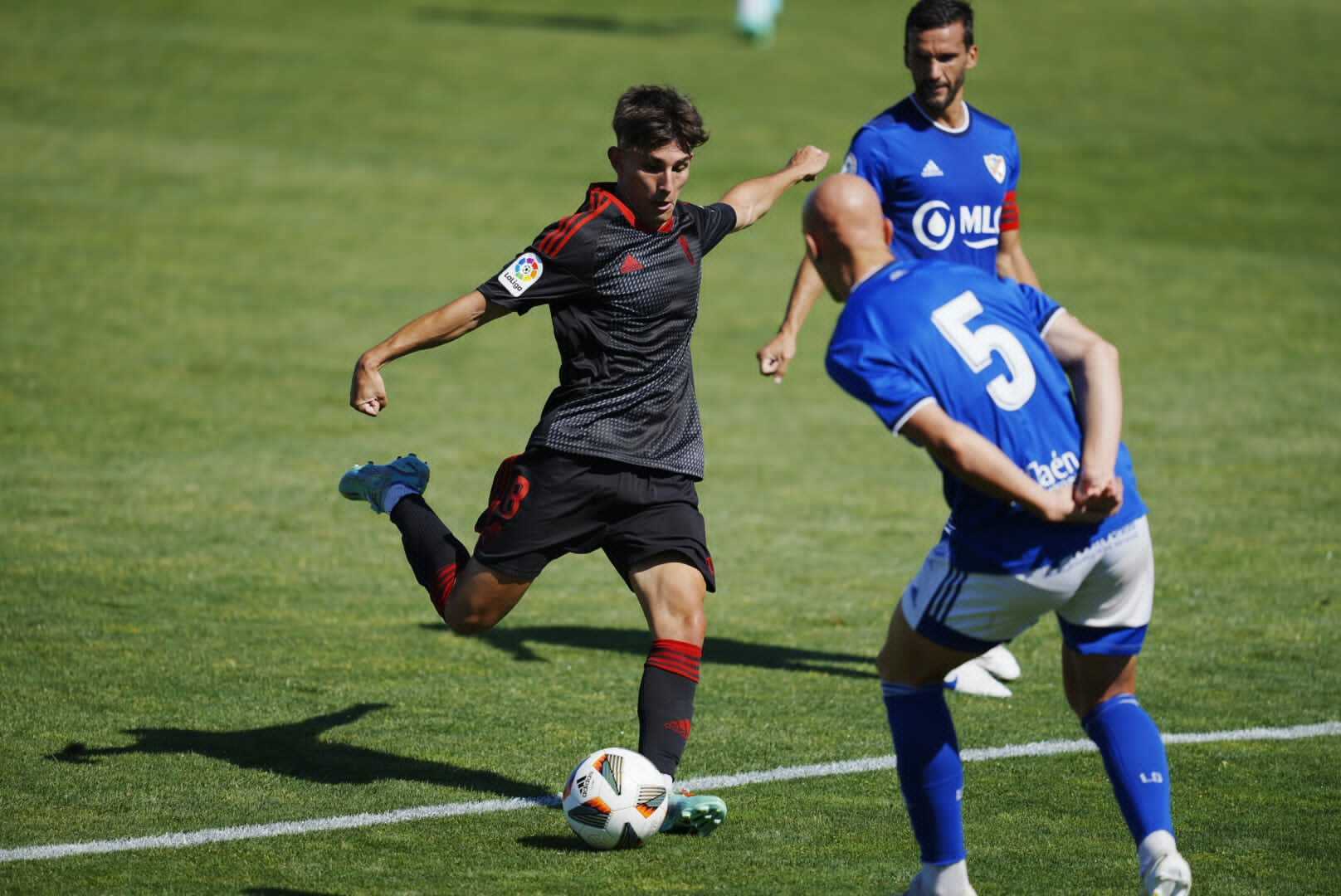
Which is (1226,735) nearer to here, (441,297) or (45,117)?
(441,297)

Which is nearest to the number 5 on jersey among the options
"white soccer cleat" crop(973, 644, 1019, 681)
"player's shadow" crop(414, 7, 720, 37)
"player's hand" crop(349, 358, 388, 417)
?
"player's hand" crop(349, 358, 388, 417)

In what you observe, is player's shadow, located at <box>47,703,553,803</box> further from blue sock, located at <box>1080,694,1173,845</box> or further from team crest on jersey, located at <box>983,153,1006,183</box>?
team crest on jersey, located at <box>983,153,1006,183</box>

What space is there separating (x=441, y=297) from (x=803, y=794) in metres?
12.2

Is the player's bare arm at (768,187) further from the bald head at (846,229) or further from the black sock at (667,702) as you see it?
the bald head at (846,229)

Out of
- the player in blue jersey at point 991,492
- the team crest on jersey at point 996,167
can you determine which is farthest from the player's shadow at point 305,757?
the team crest on jersey at point 996,167

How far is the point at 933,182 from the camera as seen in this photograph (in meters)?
6.63

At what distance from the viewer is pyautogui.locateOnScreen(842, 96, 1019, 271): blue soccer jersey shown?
6.64 metres

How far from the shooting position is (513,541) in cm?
609

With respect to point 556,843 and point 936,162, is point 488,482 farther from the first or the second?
point 556,843

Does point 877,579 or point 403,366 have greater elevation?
point 403,366

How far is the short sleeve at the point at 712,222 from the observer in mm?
6336

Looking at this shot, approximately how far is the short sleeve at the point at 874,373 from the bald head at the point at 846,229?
0.13m

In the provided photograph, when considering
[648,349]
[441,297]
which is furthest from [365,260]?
[648,349]

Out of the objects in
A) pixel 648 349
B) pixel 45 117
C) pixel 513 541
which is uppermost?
pixel 45 117
